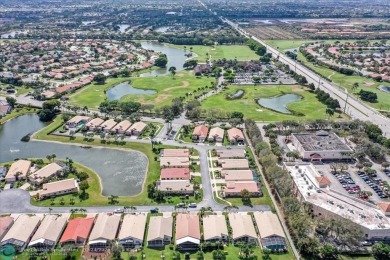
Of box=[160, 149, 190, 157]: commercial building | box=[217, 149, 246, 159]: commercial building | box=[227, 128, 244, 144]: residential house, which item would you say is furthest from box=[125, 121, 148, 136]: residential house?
box=[217, 149, 246, 159]: commercial building

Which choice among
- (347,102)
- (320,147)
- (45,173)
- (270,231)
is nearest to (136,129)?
(45,173)

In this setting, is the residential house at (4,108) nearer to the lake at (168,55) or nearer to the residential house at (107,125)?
the residential house at (107,125)

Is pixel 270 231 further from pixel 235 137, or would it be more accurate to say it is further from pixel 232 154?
pixel 235 137

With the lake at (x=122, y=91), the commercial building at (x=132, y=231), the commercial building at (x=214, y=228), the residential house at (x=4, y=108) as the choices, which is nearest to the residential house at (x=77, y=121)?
the lake at (x=122, y=91)

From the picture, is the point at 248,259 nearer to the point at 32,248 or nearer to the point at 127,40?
the point at 32,248

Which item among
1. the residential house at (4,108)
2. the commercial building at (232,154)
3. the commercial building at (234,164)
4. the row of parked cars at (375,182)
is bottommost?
the row of parked cars at (375,182)
